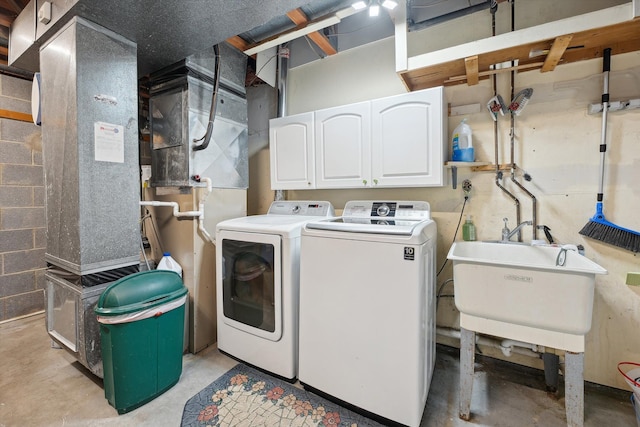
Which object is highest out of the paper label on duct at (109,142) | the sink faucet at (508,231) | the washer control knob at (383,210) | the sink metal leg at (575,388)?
the paper label on duct at (109,142)

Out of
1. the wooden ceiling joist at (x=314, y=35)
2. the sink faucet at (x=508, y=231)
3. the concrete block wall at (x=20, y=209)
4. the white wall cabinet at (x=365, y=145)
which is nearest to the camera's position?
the sink faucet at (x=508, y=231)

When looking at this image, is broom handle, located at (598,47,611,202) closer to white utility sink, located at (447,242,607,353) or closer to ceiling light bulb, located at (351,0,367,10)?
white utility sink, located at (447,242,607,353)

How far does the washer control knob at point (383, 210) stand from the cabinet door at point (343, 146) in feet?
0.79

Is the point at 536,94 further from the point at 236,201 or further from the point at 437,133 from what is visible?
the point at 236,201

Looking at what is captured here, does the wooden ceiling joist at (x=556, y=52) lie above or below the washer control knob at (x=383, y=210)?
above

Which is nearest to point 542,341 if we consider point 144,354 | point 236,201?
point 144,354

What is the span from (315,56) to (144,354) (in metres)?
2.86

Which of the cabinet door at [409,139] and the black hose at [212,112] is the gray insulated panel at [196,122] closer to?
the black hose at [212,112]

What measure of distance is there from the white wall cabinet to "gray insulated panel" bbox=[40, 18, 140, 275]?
1.15 meters

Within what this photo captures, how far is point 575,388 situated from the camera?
1298 mm

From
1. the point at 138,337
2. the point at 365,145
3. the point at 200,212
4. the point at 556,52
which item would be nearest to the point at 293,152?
the point at 365,145

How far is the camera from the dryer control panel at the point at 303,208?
2434 mm

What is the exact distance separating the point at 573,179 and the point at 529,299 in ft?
3.38

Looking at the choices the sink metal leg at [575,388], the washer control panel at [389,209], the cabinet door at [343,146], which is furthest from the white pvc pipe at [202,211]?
the sink metal leg at [575,388]
